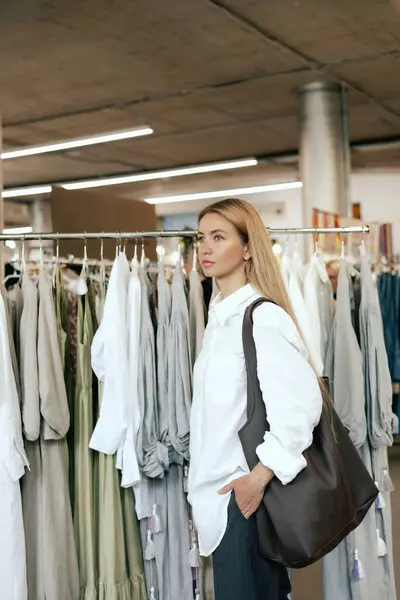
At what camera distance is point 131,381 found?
3.06 metres

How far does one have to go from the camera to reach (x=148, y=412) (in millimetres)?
3061

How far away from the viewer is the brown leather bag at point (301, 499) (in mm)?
2072

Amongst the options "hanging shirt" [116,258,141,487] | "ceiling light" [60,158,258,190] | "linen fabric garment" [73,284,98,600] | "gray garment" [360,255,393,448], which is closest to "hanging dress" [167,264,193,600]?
"hanging shirt" [116,258,141,487]

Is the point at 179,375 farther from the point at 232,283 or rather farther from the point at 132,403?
the point at 232,283

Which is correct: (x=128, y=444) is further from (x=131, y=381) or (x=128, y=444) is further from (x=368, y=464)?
(x=368, y=464)

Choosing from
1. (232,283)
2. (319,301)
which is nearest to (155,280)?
(319,301)

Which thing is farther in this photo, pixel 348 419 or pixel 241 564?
pixel 348 419

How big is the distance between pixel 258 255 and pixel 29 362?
3.76 ft

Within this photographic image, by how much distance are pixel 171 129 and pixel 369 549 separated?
820cm

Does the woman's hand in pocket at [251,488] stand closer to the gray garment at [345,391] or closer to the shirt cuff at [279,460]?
the shirt cuff at [279,460]

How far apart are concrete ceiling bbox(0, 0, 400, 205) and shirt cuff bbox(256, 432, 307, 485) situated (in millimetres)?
4869

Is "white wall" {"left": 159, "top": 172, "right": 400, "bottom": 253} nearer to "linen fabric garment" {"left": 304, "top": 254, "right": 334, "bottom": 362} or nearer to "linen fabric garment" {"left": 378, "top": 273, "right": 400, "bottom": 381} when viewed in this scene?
"linen fabric garment" {"left": 378, "top": 273, "right": 400, "bottom": 381}

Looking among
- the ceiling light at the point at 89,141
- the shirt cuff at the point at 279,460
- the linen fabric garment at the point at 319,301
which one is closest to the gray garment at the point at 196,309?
the linen fabric garment at the point at 319,301

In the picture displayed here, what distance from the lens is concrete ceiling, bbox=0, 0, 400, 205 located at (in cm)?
638
